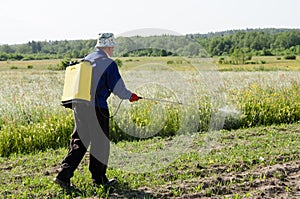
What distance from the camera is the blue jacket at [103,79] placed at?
5.17m

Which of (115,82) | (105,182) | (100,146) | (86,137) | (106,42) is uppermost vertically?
(106,42)

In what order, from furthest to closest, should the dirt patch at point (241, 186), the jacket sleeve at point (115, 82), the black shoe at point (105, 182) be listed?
the black shoe at point (105, 182)
the jacket sleeve at point (115, 82)
the dirt patch at point (241, 186)

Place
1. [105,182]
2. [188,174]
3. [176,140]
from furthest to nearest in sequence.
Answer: [176,140], [188,174], [105,182]

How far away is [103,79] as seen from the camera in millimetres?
5199

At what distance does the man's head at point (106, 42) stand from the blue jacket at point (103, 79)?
0.11 meters

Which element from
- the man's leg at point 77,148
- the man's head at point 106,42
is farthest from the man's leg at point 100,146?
the man's head at point 106,42

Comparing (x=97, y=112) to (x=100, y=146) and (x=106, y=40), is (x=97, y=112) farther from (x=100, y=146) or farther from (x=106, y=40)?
(x=106, y=40)

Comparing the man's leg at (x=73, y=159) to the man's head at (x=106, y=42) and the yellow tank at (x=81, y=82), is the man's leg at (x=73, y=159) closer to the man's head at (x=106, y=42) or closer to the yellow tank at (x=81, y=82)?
the yellow tank at (x=81, y=82)

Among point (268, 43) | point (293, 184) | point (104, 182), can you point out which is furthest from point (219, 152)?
point (268, 43)

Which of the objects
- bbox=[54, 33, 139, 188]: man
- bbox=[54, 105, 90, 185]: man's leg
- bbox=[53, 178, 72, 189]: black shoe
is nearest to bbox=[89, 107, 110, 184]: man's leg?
bbox=[54, 33, 139, 188]: man

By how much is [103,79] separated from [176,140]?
11.2ft

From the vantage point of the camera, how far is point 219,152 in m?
7.02

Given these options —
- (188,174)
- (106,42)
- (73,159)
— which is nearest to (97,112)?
(73,159)

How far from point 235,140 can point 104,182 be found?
338 cm
